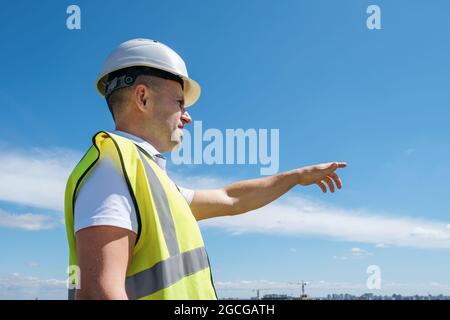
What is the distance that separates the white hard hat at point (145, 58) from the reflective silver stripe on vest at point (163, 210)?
108cm

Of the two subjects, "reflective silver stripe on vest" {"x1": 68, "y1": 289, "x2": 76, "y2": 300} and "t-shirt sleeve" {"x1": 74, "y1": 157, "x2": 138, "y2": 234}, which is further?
"reflective silver stripe on vest" {"x1": 68, "y1": 289, "x2": 76, "y2": 300}

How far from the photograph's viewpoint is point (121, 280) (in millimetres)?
2912

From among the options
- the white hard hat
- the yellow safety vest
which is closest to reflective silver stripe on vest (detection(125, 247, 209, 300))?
the yellow safety vest

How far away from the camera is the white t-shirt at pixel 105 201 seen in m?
2.93

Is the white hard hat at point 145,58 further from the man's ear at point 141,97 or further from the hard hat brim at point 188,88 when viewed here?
the man's ear at point 141,97

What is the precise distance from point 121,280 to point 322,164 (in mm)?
4304

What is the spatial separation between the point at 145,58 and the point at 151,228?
1714 mm

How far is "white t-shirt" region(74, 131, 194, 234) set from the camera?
2.93 metres

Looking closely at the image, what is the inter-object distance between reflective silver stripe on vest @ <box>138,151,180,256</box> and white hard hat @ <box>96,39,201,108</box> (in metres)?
1.08

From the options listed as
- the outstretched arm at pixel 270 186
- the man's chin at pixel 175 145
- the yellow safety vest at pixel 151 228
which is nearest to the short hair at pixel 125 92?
the man's chin at pixel 175 145

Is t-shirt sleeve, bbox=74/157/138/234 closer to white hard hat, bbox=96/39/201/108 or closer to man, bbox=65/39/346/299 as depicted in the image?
man, bbox=65/39/346/299

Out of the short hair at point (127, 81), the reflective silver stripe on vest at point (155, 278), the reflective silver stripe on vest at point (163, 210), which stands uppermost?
the short hair at point (127, 81)
